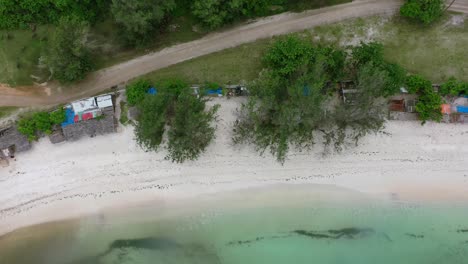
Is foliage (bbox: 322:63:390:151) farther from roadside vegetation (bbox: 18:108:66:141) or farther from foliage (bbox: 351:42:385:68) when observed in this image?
roadside vegetation (bbox: 18:108:66:141)

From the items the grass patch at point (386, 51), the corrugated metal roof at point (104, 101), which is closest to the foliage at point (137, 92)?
the grass patch at point (386, 51)

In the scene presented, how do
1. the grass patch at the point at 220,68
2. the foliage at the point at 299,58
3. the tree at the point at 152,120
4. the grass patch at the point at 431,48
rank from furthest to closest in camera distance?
1. the grass patch at the point at 220,68
2. the grass patch at the point at 431,48
3. the foliage at the point at 299,58
4. the tree at the point at 152,120

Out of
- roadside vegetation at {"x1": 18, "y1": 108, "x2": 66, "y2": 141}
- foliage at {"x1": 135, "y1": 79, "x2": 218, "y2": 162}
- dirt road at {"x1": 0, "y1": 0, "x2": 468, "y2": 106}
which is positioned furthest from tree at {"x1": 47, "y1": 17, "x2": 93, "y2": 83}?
foliage at {"x1": 135, "y1": 79, "x2": 218, "y2": 162}

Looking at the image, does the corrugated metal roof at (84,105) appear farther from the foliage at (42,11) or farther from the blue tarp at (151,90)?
the foliage at (42,11)

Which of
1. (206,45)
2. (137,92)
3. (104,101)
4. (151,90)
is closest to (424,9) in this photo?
(206,45)

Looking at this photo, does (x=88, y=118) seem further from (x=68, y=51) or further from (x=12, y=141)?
(x=12, y=141)

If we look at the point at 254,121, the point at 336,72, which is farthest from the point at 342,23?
the point at 254,121

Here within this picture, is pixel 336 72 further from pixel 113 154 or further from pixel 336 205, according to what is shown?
pixel 113 154
